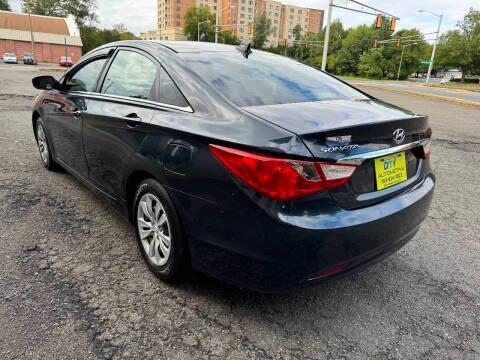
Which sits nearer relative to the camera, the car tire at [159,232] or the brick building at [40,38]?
the car tire at [159,232]

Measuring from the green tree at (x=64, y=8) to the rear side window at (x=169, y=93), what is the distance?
87.6m

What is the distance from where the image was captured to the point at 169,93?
2.51 m

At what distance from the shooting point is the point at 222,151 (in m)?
1.98

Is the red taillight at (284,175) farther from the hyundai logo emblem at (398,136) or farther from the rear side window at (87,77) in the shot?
the rear side window at (87,77)

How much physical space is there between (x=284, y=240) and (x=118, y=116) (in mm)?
1625

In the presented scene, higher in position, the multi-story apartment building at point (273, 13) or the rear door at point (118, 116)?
the multi-story apartment building at point (273, 13)

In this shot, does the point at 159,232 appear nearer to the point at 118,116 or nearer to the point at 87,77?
the point at 118,116

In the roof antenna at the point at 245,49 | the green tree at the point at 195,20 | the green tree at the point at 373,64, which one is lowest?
the green tree at the point at 373,64

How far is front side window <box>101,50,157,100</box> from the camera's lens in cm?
273

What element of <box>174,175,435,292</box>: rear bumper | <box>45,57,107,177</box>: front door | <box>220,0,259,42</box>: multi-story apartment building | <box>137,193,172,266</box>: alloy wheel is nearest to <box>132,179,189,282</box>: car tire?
<box>137,193,172,266</box>: alloy wheel

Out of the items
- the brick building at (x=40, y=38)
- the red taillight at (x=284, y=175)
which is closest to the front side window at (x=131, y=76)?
the red taillight at (x=284, y=175)

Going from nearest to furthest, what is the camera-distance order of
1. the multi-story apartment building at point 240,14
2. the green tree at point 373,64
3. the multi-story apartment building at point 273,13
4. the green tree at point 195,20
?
the green tree at point 373,64
the green tree at point 195,20
the multi-story apartment building at point 240,14
the multi-story apartment building at point 273,13

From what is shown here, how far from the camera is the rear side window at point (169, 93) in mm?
2407

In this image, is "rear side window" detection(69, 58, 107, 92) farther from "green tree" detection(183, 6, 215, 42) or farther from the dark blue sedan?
"green tree" detection(183, 6, 215, 42)
